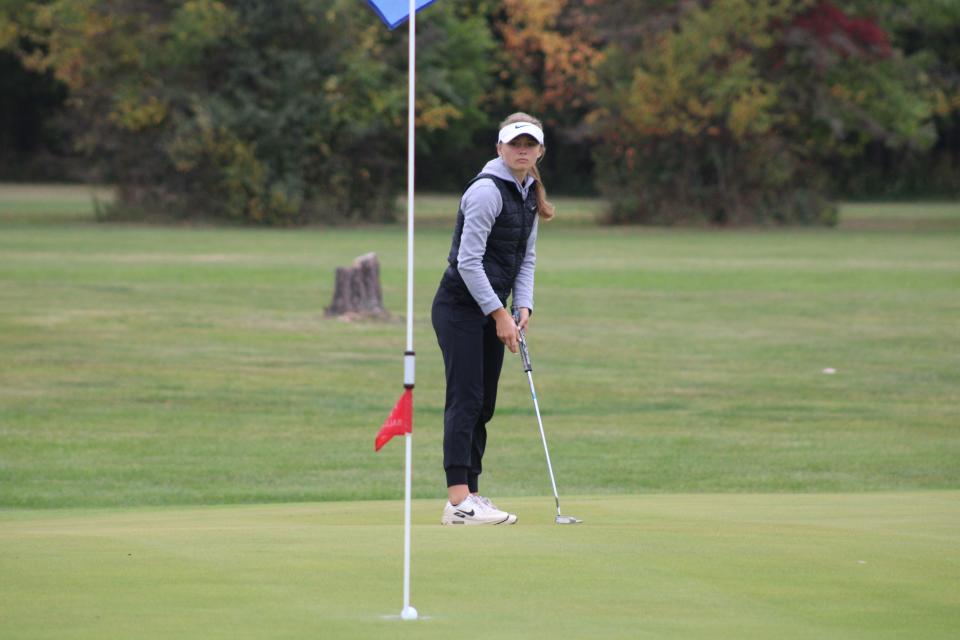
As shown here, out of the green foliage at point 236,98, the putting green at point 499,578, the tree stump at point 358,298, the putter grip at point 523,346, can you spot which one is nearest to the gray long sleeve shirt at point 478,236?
the putter grip at point 523,346

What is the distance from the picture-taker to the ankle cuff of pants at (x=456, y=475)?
827 cm

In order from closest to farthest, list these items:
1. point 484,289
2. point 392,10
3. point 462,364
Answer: point 392,10
point 484,289
point 462,364

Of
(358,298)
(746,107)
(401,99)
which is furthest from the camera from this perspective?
(401,99)

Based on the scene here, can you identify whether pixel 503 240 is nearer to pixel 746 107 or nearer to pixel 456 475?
pixel 456 475

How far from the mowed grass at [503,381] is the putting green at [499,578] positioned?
179 inches

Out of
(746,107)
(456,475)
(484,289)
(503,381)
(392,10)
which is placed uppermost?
(746,107)

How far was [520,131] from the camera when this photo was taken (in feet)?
26.1

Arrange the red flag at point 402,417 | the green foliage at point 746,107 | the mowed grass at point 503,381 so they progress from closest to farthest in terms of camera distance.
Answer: the red flag at point 402,417 → the mowed grass at point 503,381 → the green foliage at point 746,107

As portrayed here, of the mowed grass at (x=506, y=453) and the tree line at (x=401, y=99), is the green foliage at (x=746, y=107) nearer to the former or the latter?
the tree line at (x=401, y=99)

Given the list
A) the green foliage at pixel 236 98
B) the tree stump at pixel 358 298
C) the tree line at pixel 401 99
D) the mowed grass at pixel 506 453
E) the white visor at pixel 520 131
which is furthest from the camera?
the green foliage at pixel 236 98

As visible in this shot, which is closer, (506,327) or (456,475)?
(506,327)

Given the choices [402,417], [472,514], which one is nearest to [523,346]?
[472,514]

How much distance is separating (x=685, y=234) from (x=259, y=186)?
12487 millimetres

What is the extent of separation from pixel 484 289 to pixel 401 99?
141ft
